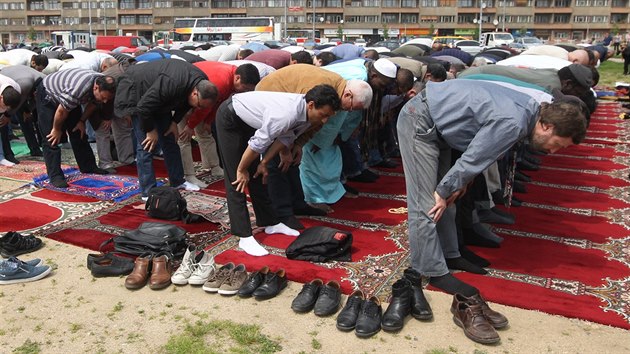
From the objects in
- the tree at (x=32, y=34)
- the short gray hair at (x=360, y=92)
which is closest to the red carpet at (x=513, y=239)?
the short gray hair at (x=360, y=92)

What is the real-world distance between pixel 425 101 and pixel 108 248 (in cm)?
224

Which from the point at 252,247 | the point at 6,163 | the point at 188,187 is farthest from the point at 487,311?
the point at 6,163

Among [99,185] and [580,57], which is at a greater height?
[580,57]

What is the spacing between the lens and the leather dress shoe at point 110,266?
3441 millimetres

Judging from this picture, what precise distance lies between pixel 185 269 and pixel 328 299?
90 cm

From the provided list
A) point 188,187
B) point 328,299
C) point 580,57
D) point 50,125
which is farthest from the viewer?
point 580,57

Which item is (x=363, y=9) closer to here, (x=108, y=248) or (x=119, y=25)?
(x=119, y=25)

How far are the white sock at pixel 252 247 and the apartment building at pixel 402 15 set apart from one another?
5075 cm

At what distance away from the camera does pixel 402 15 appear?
57.0 m

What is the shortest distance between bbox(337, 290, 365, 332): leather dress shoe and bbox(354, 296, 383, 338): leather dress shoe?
0.02 meters

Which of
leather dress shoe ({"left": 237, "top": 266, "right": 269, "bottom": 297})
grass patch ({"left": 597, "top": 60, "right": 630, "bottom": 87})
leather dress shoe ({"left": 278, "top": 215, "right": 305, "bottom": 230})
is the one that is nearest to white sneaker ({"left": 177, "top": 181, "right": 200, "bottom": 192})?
leather dress shoe ({"left": 278, "top": 215, "right": 305, "bottom": 230})

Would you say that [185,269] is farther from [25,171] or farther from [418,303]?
[25,171]

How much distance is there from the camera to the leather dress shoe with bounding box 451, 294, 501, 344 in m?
2.71

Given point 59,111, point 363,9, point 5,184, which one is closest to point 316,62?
point 59,111
